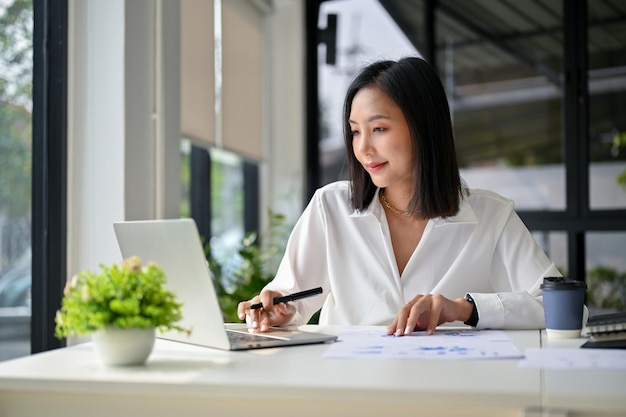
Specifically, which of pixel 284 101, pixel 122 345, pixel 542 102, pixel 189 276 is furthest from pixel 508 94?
pixel 122 345

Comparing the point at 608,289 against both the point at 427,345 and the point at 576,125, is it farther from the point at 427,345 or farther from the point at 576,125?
the point at 427,345

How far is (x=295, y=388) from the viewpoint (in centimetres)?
105

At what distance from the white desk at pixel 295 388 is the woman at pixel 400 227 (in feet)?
2.51

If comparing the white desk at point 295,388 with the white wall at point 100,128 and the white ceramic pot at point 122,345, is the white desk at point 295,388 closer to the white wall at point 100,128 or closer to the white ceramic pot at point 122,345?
the white ceramic pot at point 122,345

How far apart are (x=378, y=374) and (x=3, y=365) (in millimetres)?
645

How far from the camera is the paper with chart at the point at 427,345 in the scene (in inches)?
51.6

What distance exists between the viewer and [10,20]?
8.29 ft

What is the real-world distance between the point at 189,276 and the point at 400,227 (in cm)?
91

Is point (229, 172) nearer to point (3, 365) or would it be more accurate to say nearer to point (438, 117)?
point (438, 117)

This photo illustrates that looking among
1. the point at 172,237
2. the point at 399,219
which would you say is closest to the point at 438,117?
the point at 399,219

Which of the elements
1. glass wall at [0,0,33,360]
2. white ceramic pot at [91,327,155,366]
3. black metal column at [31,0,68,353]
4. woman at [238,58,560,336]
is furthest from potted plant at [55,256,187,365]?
black metal column at [31,0,68,353]

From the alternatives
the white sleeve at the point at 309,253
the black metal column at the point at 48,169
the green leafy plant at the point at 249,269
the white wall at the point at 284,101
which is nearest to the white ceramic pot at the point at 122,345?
the white sleeve at the point at 309,253

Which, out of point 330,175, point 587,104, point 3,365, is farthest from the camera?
point 330,175

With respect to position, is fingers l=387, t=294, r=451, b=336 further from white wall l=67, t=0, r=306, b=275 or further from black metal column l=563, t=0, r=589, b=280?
black metal column l=563, t=0, r=589, b=280
